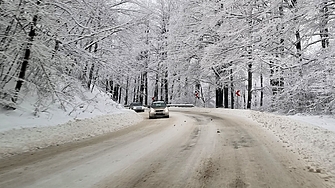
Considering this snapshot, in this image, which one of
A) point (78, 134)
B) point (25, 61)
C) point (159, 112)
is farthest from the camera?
point (159, 112)

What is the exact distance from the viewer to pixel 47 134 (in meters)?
9.48

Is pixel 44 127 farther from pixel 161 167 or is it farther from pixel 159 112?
pixel 159 112

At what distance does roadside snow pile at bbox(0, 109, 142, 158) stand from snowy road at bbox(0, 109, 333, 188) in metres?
0.66

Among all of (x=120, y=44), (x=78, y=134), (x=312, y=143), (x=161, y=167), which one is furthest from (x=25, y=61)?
(x=312, y=143)

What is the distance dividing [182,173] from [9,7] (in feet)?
27.7

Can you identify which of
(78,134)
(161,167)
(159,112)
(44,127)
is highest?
(159,112)

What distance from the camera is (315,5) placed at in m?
9.01

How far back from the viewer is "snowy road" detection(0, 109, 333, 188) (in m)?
4.79

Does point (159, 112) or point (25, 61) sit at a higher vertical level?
point (25, 61)

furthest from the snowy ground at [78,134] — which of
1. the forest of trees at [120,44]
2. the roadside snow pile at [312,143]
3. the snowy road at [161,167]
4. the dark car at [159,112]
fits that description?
the dark car at [159,112]

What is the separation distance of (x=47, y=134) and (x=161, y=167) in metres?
5.50

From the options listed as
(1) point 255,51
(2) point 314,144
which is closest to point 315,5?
(2) point 314,144

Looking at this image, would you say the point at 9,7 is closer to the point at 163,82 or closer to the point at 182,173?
the point at 182,173

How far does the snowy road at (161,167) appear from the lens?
479 cm
